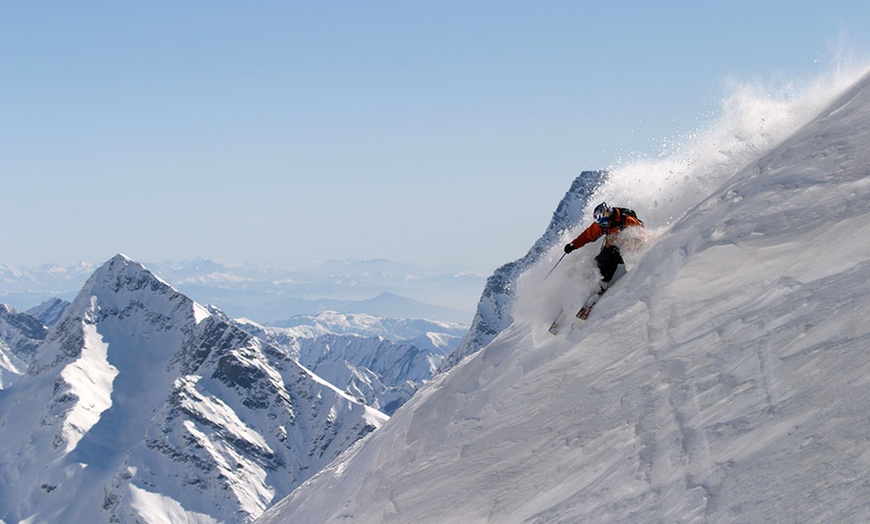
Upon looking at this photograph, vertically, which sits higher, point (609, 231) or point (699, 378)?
point (609, 231)

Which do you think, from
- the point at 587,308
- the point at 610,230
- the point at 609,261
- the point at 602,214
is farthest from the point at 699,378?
the point at 602,214

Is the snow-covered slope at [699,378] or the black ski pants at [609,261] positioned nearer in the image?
the snow-covered slope at [699,378]

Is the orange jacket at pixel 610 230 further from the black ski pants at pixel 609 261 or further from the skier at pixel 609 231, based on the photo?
the black ski pants at pixel 609 261

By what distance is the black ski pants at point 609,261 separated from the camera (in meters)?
16.3

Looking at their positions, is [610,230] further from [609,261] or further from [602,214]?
[609,261]

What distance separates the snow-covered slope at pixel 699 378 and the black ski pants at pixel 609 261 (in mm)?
301

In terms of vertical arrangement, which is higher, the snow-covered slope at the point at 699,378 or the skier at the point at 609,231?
the skier at the point at 609,231

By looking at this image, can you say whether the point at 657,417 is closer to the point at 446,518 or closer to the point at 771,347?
the point at 771,347

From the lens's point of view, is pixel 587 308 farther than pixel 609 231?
No

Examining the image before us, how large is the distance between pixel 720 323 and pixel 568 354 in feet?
12.7

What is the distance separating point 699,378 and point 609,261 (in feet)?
15.9

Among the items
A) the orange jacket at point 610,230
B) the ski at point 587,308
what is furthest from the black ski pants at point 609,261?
the ski at point 587,308

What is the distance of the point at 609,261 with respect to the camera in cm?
1634

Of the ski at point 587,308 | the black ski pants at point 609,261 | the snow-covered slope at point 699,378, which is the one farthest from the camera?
the black ski pants at point 609,261
